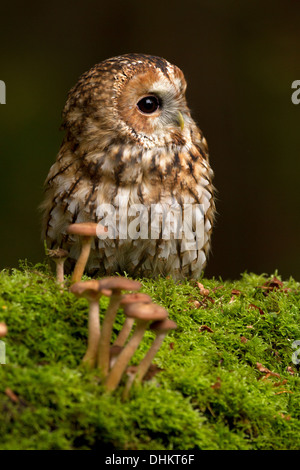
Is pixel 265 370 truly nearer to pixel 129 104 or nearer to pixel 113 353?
Result: pixel 113 353

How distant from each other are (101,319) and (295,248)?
11.4 feet

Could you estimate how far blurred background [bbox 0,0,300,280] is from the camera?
4.68 metres

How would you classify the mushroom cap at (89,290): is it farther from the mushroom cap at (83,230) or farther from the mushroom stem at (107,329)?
the mushroom cap at (83,230)

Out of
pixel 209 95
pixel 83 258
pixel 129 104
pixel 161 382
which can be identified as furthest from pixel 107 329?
pixel 209 95

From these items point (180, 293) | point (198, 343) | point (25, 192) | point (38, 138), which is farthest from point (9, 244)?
point (198, 343)

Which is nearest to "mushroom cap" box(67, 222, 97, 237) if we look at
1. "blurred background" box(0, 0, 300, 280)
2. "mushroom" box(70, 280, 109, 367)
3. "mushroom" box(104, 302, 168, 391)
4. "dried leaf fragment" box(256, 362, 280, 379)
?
"mushroom" box(70, 280, 109, 367)

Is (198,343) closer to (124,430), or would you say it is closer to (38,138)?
(124,430)

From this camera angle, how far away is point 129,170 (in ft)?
7.49

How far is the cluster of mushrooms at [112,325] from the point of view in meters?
1.28

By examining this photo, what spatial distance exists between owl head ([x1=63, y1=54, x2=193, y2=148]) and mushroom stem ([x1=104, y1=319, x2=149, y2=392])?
1136 millimetres

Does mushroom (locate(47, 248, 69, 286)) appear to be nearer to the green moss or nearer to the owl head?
the green moss

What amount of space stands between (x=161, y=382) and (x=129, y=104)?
3.85ft

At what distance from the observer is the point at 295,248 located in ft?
15.9

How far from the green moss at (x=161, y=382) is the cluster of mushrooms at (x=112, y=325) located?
40 mm
